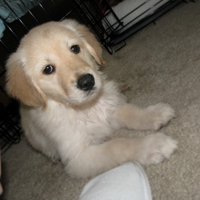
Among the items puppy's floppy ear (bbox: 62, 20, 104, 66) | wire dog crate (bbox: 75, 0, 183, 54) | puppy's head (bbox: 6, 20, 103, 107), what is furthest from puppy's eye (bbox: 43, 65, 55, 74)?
wire dog crate (bbox: 75, 0, 183, 54)

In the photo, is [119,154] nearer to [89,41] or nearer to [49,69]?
[49,69]

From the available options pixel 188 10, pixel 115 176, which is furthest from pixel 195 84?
pixel 188 10

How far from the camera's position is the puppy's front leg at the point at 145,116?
1.47 m

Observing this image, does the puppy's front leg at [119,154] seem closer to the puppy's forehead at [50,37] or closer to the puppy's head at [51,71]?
the puppy's head at [51,71]

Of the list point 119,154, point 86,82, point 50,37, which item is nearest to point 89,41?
point 50,37

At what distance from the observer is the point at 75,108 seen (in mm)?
1619

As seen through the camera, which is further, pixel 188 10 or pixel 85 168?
pixel 188 10

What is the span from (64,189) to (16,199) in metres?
0.49

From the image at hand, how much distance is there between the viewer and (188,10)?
2.72 meters

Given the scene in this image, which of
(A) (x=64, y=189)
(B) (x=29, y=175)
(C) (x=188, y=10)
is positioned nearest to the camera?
(A) (x=64, y=189)

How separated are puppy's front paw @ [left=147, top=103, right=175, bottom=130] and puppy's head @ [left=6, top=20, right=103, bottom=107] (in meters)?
0.42

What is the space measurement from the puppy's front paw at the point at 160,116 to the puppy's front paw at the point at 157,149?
0.48ft

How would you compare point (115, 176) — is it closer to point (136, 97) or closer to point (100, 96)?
point (100, 96)

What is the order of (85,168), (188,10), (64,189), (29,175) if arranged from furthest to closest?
(188,10) → (29,175) → (64,189) → (85,168)
